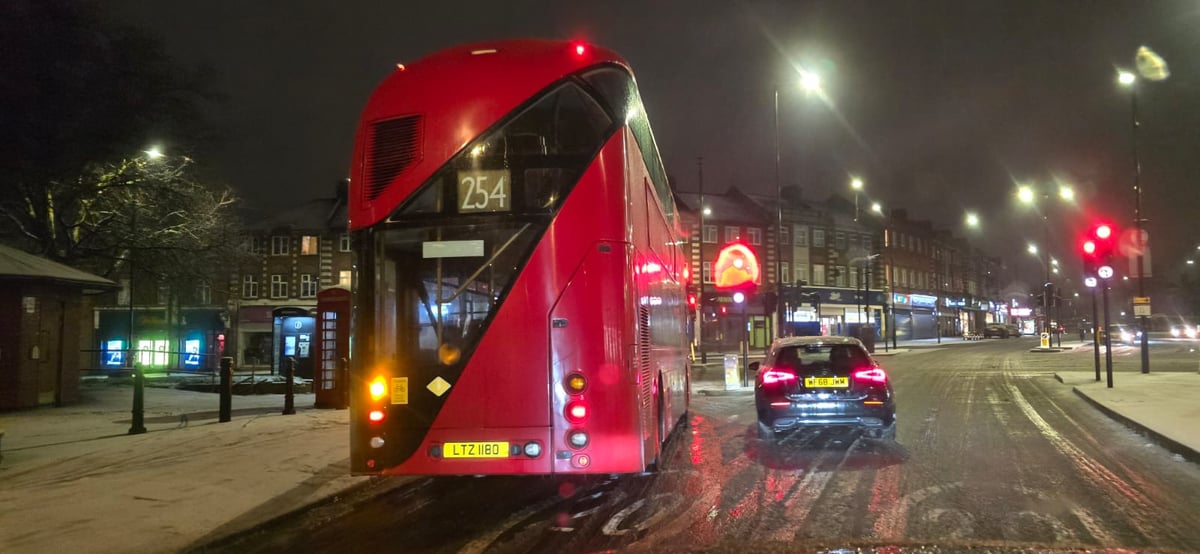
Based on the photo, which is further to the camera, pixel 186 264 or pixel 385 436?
pixel 186 264

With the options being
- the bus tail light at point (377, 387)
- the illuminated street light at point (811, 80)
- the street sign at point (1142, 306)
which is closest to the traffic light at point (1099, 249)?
the street sign at point (1142, 306)

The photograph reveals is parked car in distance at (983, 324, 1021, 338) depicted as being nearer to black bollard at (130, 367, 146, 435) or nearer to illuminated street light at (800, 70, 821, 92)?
illuminated street light at (800, 70, 821, 92)

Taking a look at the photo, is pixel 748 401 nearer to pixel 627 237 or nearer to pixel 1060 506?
pixel 1060 506

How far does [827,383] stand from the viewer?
33.9 ft

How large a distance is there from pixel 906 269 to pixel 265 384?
2494 inches

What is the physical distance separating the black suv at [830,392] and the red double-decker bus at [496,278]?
448 cm

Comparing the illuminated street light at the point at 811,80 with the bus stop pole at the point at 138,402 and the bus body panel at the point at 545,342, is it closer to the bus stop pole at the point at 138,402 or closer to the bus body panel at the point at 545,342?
the bus body panel at the point at 545,342

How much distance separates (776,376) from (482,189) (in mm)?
5757

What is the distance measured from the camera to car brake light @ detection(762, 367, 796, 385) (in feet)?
34.5

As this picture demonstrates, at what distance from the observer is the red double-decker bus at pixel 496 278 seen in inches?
249

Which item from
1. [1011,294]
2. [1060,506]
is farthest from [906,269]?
[1060,506]

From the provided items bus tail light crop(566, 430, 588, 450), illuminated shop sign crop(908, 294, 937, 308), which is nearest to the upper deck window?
bus tail light crop(566, 430, 588, 450)

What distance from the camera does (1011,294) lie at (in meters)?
110

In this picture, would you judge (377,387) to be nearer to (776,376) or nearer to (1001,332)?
(776,376)
